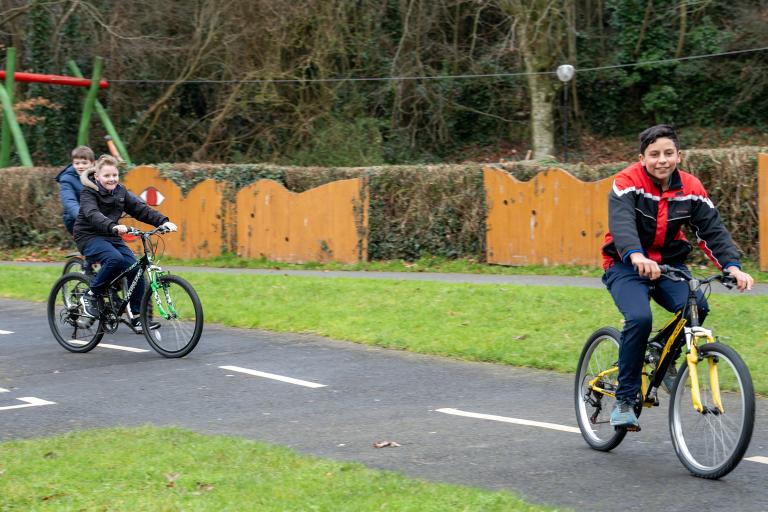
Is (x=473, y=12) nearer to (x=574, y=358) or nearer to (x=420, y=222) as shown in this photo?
(x=420, y=222)

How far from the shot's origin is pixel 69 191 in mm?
11477

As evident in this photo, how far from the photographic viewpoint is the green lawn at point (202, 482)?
4.87 m

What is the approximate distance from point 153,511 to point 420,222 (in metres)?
12.9

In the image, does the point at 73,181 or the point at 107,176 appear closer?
the point at 107,176

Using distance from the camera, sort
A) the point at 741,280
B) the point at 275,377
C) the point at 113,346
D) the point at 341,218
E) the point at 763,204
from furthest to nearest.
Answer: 1. the point at 341,218
2. the point at 763,204
3. the point at 113,346
4. the point at 275,377
5. the point at 741,280

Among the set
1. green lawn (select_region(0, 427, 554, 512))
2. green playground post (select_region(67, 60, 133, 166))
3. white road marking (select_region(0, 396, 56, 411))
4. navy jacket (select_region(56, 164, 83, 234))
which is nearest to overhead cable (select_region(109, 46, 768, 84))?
green playground post (select_region(67, 60, 133, 166))

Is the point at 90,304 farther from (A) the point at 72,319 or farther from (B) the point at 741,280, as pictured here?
(B) the point at 741,280

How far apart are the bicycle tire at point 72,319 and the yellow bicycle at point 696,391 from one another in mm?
6005

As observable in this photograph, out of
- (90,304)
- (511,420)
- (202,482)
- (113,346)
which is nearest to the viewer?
(202,482)

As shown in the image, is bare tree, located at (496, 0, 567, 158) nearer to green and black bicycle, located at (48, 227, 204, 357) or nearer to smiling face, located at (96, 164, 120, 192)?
smiling face, located at (96, 164, 120, 192)

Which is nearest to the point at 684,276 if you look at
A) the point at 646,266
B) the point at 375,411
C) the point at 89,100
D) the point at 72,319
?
the point at 646,266

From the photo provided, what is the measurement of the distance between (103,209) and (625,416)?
6296 millimetres

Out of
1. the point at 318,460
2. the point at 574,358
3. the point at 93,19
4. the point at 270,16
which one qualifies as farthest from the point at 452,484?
the point at 93,19

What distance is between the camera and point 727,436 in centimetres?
527
